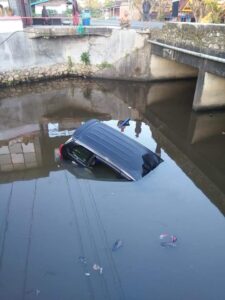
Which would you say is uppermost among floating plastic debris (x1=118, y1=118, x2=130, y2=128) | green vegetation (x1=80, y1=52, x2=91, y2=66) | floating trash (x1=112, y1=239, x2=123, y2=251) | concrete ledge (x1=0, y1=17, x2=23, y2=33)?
concrete ledge (x1=0, y1=17, x2=23, y2=33)

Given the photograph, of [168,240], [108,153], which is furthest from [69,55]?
[168,240]

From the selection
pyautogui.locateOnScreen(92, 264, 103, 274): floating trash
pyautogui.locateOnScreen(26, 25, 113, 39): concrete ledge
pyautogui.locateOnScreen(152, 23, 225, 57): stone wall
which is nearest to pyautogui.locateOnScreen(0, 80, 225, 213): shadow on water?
pyautogui.locateOnScreen(26, 25, 113, 39): concrete ledge

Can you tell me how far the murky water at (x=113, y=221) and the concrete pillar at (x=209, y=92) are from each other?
1.56m

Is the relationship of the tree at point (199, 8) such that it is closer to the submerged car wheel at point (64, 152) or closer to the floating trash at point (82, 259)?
the submerged car wheel at point (64, 152)

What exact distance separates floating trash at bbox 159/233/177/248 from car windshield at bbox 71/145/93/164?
3134 mm

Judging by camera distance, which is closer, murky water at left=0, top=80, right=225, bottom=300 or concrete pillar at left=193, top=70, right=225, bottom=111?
murky water at left=0, top=80, right=225, bottom=300

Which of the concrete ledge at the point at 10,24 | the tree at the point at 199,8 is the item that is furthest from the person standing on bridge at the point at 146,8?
the concrete ledge at the point at 10,24

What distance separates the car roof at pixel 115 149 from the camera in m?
7.45

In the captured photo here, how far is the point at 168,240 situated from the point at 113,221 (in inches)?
52.7

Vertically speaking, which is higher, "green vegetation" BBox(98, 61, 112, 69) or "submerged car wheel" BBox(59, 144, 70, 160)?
"green vegetation" BBox(98, 61, 112, 69)

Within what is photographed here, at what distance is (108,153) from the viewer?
7508 millimetres

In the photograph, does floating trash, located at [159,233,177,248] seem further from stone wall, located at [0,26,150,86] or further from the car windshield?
stone wall, located at [0,26,150,86]

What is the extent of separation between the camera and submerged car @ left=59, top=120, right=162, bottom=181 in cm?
747

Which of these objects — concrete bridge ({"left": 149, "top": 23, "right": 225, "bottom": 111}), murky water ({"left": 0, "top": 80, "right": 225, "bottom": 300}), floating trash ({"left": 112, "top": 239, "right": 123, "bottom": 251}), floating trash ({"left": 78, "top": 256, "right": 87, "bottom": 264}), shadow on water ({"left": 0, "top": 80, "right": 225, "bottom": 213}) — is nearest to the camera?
murky water ({"left": 0, "top": 80, "right": 225, "bottom": 300})
